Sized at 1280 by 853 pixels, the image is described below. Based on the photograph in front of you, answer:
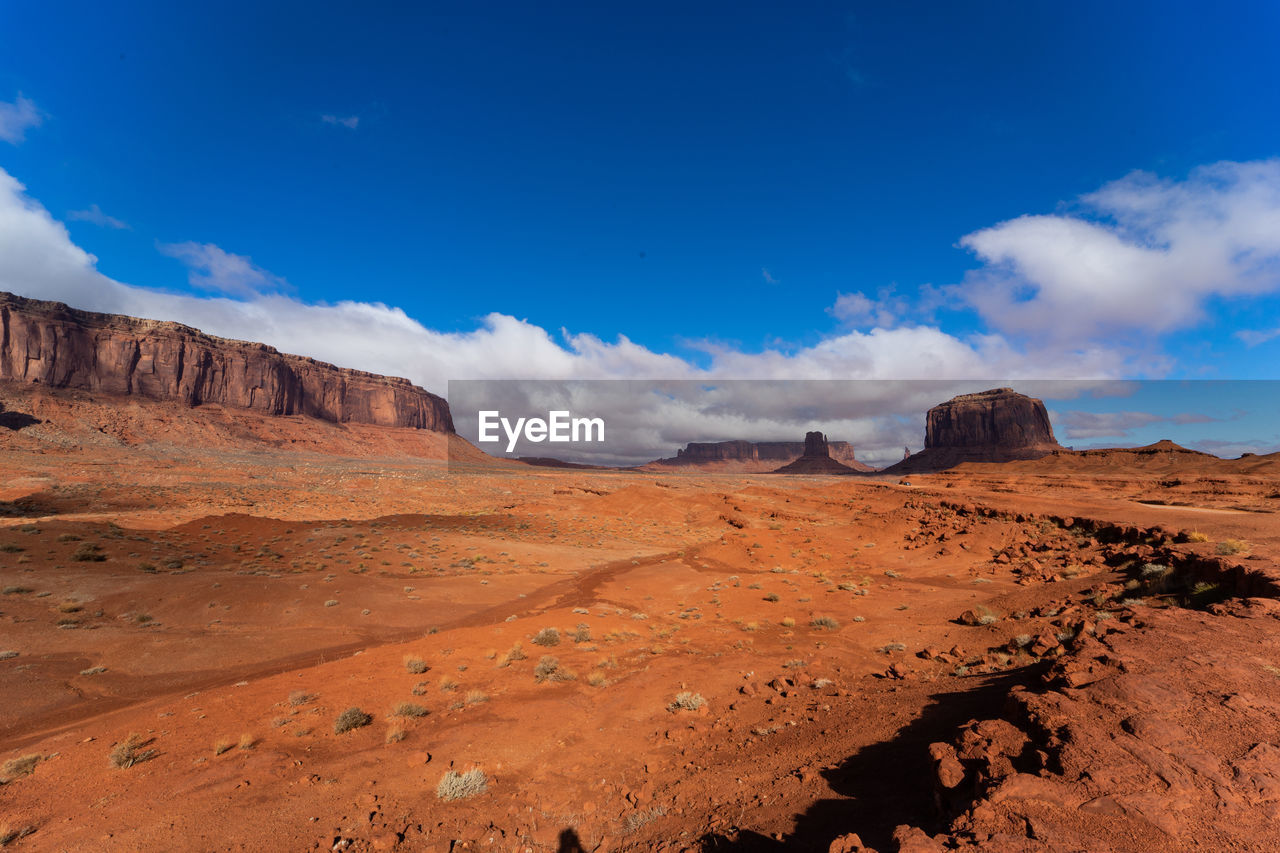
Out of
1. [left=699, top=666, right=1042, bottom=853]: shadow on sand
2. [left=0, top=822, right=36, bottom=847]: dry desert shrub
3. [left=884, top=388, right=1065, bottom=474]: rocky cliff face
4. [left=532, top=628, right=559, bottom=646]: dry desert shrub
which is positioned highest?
[left=884, top=388, right=1065, bottom=474]: rocky cliff face

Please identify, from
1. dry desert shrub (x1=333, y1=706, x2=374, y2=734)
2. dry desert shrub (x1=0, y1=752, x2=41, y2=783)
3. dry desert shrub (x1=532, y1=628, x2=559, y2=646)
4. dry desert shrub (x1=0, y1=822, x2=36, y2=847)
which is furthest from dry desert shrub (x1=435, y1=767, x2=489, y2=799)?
dry desert shrub (x1=532, y1=628, x2=559, y2=646)

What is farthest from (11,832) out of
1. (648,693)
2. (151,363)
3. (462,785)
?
(151,363)

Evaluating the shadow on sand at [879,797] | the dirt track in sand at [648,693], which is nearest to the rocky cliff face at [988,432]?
the dirt track in sand at [648,693]

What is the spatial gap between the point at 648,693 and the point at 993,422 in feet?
572

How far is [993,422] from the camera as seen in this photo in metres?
149

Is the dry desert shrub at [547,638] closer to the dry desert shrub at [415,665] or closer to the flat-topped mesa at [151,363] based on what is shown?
the dry desert shrub at [415,665]

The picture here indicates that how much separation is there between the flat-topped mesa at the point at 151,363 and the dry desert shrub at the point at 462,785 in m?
144

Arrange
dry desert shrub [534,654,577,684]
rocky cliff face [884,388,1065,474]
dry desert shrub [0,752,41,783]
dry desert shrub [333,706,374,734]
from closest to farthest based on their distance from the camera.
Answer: dry desert shrub [0,752,41,783]
dry desert shrub [333,706,374,734]
dry desert shrub [534,654,577,684]
rocky cliff face [884,388,1065,474]

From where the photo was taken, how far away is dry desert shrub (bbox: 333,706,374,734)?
25.5ft

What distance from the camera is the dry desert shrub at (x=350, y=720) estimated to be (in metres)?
7.78

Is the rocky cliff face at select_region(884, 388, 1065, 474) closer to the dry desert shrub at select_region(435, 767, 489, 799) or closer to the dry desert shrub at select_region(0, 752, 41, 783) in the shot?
the dry desert shrub at select_region(435, 767, 489, 799)

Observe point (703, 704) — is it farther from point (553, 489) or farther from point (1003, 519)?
point (553, 489)

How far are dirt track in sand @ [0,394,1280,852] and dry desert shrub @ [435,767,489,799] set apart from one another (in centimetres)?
13

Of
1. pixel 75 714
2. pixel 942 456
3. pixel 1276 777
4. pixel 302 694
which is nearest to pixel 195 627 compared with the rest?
pixel 75 714
